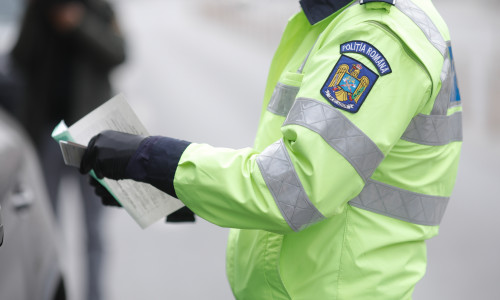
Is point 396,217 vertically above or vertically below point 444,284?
above

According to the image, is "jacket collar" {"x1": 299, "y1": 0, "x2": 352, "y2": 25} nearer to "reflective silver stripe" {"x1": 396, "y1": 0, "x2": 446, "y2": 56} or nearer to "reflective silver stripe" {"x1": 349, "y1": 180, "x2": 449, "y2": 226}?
"reflective silver stripe" {"x1": 396, "y1": 0, "x2": 446, "y2": 56}

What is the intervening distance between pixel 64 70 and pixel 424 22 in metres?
3.03

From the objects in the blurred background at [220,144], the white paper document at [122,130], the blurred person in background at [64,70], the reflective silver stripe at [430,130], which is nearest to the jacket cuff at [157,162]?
the white paper document at [122,130]

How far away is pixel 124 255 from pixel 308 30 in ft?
11.7

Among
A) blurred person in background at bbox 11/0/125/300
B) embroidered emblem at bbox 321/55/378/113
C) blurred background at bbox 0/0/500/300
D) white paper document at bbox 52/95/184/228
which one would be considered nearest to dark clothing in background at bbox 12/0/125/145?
blurred person in background at bbox 11/0/125/300

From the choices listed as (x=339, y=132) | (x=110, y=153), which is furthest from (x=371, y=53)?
(x=110, y=153)

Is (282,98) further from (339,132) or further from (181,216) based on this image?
(181,216)

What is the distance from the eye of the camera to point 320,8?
1.91m

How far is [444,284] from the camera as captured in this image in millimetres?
4738

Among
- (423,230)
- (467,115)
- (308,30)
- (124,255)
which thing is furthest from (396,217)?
(467,115)

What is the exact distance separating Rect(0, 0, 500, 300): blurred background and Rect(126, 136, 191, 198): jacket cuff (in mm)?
2596

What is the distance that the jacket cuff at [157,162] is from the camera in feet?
5.79

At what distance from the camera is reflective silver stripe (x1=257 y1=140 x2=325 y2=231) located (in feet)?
5.42

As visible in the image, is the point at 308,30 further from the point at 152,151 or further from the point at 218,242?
the point at 218,242
